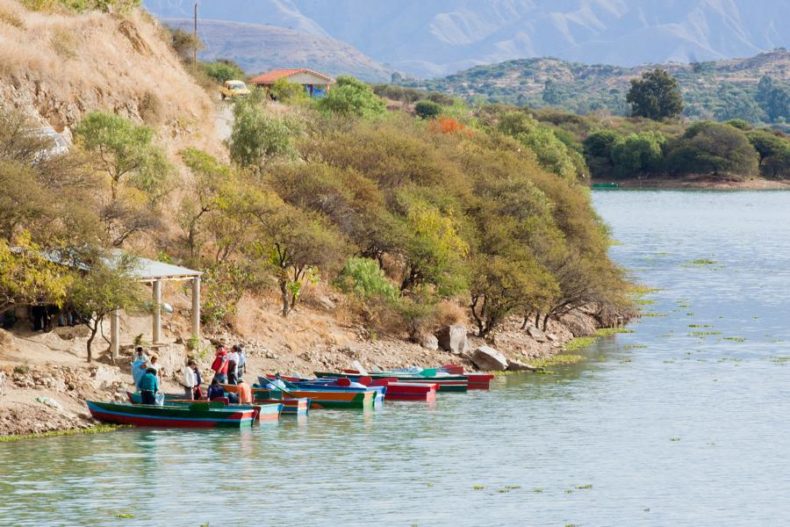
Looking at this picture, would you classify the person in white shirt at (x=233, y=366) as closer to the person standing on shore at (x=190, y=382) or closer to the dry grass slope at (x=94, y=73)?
the person standing on shore at (x=190, y=382)

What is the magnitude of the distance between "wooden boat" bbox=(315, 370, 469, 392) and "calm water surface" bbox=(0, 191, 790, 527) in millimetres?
751

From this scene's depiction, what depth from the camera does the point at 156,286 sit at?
45.1 meters

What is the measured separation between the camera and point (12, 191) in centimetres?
4234

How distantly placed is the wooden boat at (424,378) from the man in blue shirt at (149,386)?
27.0ft

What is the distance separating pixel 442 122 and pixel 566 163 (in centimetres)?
1021

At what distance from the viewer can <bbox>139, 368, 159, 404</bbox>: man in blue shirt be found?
39969 millimetres

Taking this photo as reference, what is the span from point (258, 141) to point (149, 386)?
28744 mm

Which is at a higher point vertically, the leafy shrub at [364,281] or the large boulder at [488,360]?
the leafy shrub at [364,281]

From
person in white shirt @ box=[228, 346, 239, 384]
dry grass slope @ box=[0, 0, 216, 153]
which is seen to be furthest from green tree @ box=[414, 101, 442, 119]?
person in white shirt @ box=[228, 346, 239, 384]

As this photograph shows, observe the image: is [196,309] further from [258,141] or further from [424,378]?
[258,141]

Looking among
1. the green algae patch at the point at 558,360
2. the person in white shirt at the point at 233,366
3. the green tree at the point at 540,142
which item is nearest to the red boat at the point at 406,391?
the person in white shirt at the point at 233,366

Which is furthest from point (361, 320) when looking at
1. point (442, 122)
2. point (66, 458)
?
point (442, 122)

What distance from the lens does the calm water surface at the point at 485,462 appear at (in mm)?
32781

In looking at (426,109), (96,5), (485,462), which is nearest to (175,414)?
(485,462)
